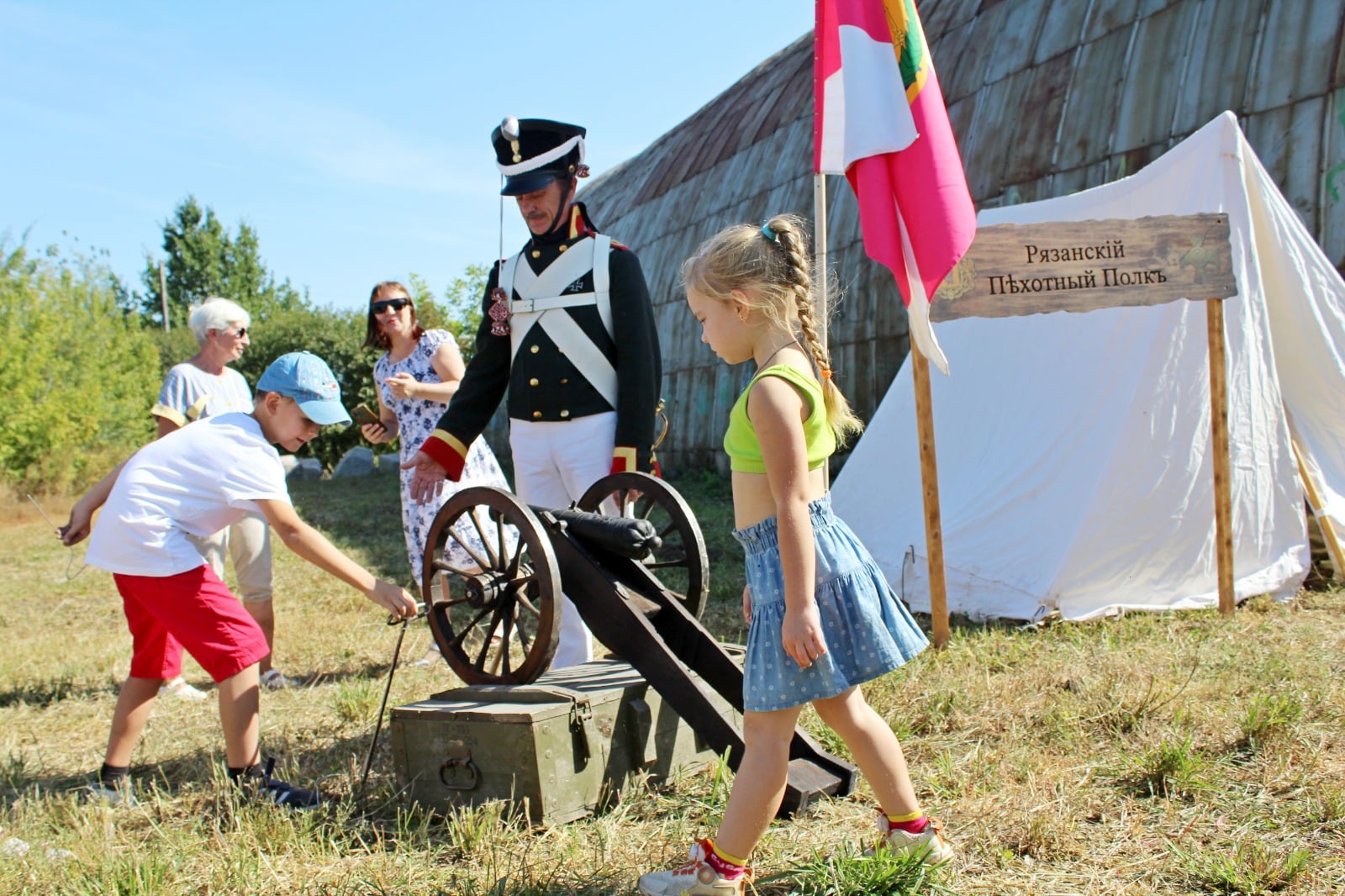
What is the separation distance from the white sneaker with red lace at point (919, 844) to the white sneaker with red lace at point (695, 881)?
32cm

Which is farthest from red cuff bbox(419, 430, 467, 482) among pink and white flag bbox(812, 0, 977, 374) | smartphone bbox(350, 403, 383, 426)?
pink and white flag bbox(812, 0, 977, 374)

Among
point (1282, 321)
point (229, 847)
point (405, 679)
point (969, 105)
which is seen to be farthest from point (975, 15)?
point (229, 847)

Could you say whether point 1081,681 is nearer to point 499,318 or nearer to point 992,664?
point 992,664

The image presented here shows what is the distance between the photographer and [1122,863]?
2410 millimetres

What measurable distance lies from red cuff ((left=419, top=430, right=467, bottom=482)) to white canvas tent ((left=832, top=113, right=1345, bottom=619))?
8.92 ft

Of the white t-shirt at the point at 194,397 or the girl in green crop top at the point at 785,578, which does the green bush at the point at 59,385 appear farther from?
the girl in green crop top at the point at 785,578

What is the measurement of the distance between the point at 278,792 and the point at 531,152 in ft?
7.55

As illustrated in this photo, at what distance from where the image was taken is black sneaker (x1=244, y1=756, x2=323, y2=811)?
3.02m

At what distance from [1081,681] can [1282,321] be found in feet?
10.1

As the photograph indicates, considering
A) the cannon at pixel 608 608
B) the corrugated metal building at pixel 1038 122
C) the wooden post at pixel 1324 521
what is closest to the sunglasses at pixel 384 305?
the cannon at pixel 608 608

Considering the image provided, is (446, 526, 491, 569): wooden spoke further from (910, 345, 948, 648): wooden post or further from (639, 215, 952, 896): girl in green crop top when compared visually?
(910, 345, 948, 648): wooden post

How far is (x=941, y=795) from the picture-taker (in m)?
2.88

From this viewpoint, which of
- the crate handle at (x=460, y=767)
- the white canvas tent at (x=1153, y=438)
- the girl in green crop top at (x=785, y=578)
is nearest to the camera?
the girl in green crop top at (x=785, y=578)

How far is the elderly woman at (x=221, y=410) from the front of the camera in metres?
4.66
